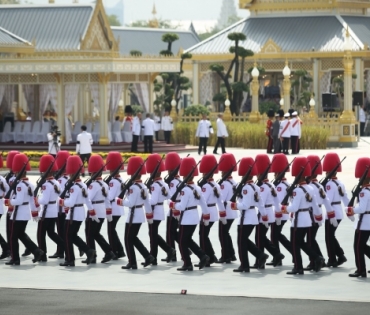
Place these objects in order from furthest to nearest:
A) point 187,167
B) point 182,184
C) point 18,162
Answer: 1. point 18,162
2. point 187,167
3. point 182,184

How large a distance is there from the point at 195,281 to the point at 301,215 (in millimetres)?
1686

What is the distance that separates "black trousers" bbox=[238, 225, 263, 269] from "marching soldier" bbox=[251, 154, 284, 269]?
0.28 m

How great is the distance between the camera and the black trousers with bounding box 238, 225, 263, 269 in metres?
16.8

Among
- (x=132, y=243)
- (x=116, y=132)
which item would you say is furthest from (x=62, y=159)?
(x=116, y=132)

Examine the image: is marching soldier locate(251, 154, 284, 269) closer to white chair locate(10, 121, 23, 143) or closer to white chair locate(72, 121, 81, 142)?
white chair locate(72, 121, 81, 142)

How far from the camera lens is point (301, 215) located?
16.7 metres

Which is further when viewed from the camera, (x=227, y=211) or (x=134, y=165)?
(x=227, y=211)

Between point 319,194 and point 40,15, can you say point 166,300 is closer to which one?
point 319,194

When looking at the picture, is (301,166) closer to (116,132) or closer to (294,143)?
(294,143)

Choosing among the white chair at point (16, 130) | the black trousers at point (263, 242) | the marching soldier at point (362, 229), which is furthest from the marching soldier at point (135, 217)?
the white chair at point (16, 130)

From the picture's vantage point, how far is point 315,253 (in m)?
16.8

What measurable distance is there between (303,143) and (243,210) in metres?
26.3

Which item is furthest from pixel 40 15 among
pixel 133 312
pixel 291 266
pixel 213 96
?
pixel 133 312

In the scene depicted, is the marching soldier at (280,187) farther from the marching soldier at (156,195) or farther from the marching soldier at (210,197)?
the marching soldier at (156,195)
